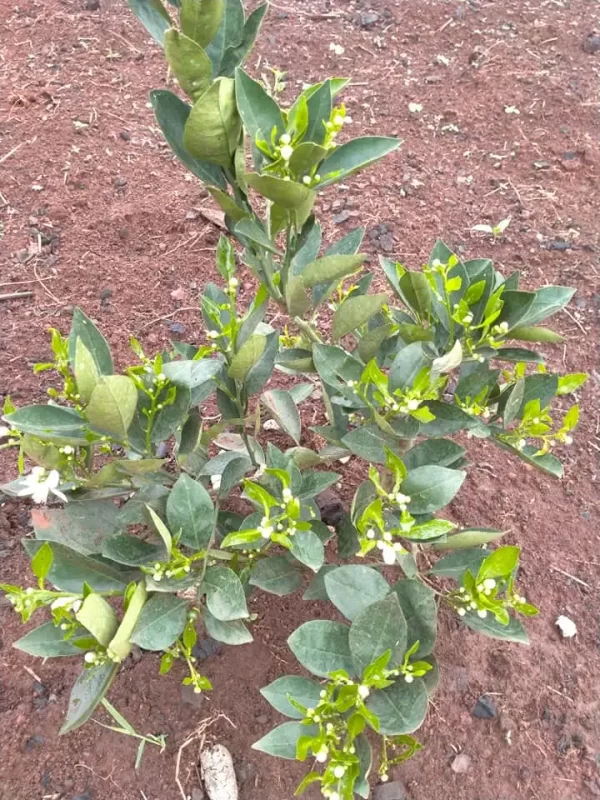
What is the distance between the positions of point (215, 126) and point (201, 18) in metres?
0.14

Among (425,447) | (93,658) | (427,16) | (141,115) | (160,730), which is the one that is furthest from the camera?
(427,16)

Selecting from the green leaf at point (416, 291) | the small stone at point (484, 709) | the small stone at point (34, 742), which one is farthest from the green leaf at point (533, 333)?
the small stone at point (34, 742)

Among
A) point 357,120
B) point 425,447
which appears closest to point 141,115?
point 357,120

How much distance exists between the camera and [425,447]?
44.2 inches

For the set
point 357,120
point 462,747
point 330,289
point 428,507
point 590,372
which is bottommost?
point 590,372

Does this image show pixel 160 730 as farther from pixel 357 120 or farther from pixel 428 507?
pixel 357 120

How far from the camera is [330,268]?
1022mm

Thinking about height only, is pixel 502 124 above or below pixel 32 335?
below

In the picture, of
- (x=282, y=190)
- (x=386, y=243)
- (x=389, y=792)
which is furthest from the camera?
(x=386, y=243)

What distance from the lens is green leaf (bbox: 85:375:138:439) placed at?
2.85 feet

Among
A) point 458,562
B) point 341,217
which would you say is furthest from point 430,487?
point 341,217

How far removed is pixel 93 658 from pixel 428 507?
1.58 ft

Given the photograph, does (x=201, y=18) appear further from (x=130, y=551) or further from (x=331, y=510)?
(x=331, y=510)

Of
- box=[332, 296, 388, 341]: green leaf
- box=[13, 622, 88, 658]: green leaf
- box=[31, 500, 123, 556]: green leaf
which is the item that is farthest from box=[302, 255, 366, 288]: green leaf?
box=[13, 622, 88, 658]: green leaf
